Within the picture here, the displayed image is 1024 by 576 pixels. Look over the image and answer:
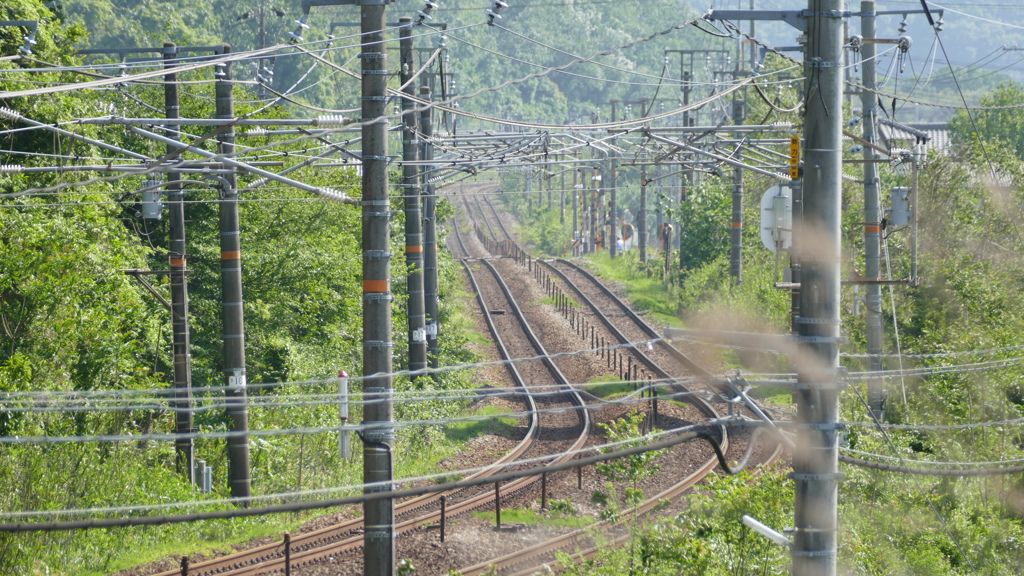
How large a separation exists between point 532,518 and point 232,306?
4.70 metres

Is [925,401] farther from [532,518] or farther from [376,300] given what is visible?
[376,300]

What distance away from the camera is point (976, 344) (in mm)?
13906

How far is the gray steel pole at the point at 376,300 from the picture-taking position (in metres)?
8.34

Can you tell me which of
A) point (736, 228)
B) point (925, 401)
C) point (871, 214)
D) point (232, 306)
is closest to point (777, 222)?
point (871, 214)

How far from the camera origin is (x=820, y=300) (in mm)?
6309

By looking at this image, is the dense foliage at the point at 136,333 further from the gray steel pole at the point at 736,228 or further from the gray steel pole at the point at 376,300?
the gray steel pole at the point at 736,228

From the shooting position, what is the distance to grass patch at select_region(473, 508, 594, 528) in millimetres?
13203

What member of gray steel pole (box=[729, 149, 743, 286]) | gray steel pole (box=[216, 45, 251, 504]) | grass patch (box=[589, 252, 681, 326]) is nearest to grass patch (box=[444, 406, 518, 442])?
gray steel pole (box=[216, 45, 251, 504])

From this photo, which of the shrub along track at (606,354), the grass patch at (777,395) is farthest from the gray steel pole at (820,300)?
the grass patch at (777,395)

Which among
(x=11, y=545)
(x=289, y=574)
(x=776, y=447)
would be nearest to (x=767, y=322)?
Result: (x=776, y=447)

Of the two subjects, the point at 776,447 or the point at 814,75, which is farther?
the point at 776,447

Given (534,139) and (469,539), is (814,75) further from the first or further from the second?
(534,139)

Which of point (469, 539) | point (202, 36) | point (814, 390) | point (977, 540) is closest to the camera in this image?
point (814, 390)

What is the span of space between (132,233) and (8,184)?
5.39m
